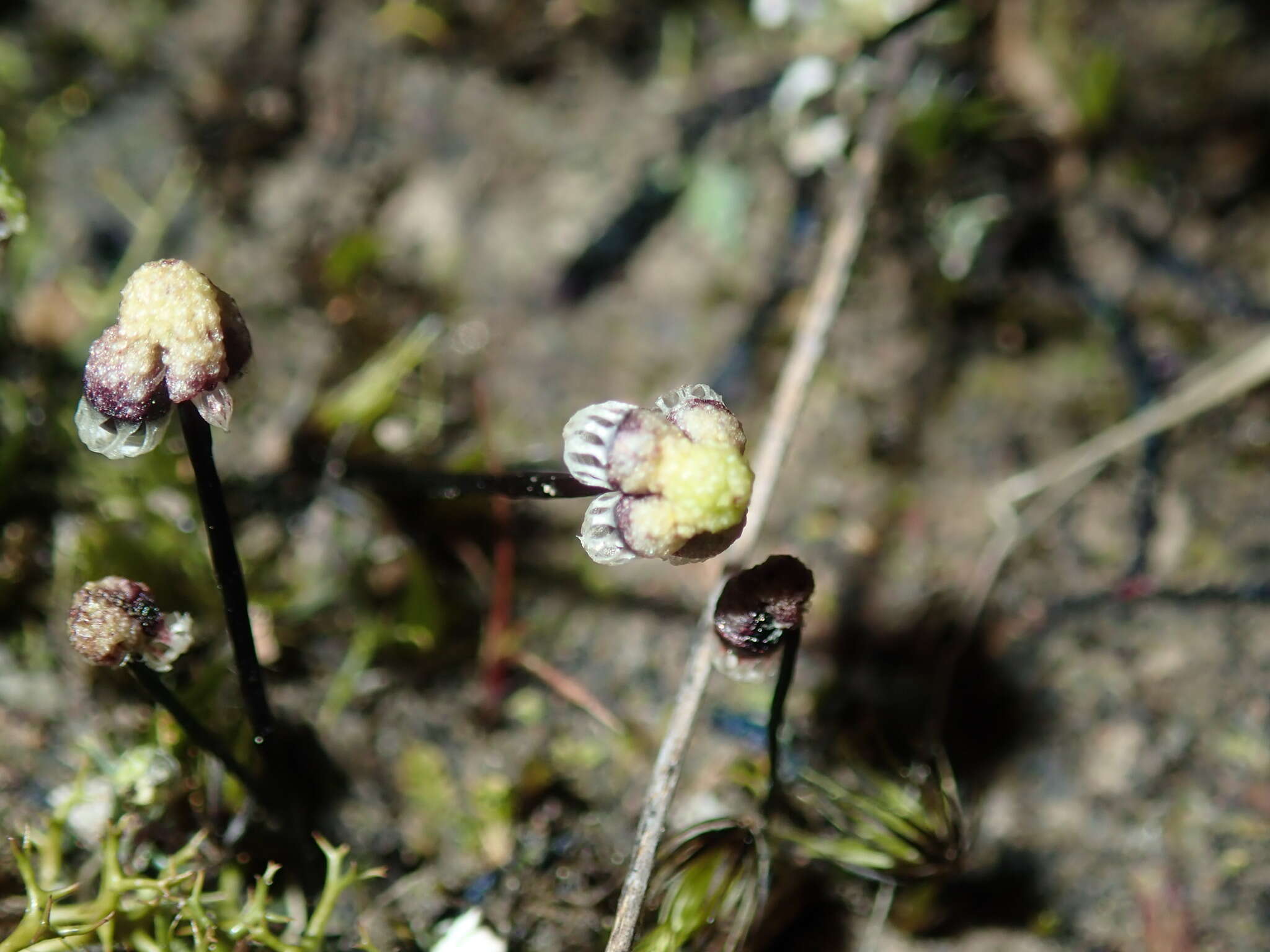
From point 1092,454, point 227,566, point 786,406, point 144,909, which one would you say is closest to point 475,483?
point 227,566

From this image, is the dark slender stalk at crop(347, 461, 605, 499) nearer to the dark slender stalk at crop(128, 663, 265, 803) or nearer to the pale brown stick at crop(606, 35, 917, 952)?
the pale brown stick at crop(606, 35, 917, 952)

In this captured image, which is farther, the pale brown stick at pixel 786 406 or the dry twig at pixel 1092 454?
the dry twig at pixel 1092 454

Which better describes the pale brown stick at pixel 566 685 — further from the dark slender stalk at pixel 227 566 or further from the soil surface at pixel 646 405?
the dark slender stalk at pixel 227 566

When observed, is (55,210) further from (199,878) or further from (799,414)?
(799,414)

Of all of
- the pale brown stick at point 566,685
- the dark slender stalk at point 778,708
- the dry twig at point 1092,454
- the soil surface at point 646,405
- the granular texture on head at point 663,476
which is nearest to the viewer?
the granular texture on head at point 663,476

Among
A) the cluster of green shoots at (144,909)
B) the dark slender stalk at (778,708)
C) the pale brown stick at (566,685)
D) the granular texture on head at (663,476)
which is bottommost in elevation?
the cluster of green shoots at (144,909)

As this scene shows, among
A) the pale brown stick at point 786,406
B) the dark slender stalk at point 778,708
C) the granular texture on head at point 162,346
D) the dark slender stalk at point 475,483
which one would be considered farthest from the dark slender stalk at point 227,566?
the dark slender stalk at point 778,708

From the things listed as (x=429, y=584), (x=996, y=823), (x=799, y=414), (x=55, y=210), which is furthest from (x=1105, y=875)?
(x=55, y=210)
